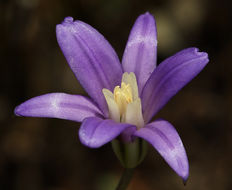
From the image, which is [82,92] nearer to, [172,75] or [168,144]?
[172,75]

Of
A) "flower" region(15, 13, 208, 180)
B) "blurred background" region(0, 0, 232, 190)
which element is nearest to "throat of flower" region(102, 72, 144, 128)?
"flower" region(15, 13, 208, 180)

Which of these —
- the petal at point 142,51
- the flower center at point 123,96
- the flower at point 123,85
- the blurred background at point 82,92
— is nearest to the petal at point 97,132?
the flower at point 123,85

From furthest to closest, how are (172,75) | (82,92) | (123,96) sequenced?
(82,92) < (123,96) < (172,75)

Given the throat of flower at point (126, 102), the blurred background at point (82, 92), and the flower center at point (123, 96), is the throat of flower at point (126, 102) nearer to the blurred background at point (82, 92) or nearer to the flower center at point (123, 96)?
the flower center at point (123, 96)

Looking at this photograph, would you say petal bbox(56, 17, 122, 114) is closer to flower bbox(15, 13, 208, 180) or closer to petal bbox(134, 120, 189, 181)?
flower bbox(15, 13, 208, 180)

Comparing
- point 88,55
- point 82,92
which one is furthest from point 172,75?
point 82,92

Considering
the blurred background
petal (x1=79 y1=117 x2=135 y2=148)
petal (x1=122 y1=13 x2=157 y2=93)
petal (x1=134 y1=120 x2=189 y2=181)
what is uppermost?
petal (x1=122 y1=13 x2=157 y2=93)

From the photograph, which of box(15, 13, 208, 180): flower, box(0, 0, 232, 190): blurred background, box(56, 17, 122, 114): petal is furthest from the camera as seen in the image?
box(0, 0, 232, 190): blurred background
